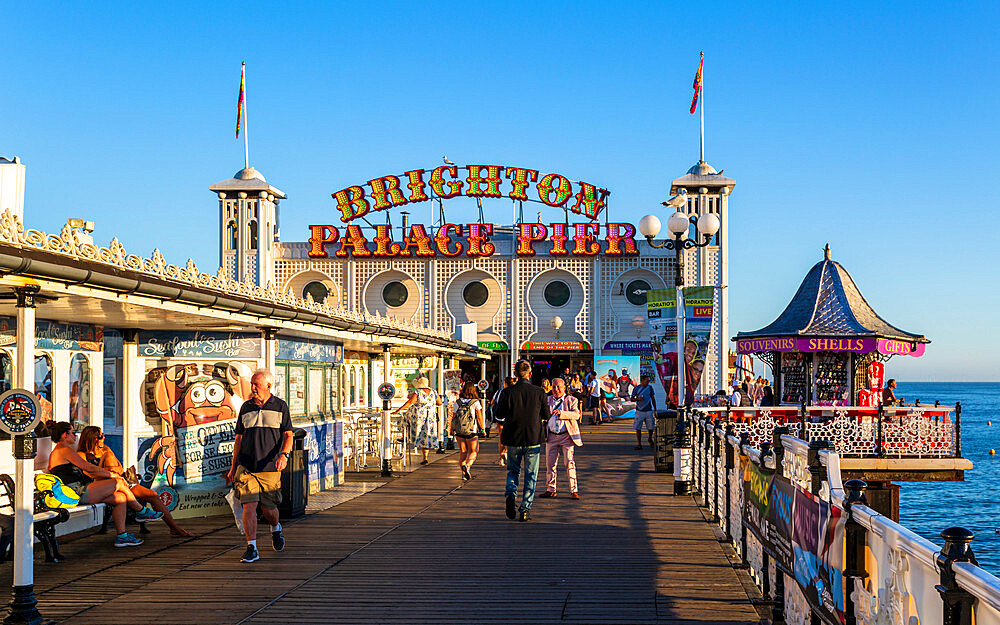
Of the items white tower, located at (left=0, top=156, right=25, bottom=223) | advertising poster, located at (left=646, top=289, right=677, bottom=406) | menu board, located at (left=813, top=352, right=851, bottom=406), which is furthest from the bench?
menu board, located at (left=813, top=352, right=851, bottom=406)

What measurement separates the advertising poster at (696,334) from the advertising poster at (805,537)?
38.3ft

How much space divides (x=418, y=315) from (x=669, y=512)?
105ft

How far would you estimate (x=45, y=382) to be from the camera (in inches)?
391

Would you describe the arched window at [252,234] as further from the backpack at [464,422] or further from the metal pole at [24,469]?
the metal pole at [24,469]

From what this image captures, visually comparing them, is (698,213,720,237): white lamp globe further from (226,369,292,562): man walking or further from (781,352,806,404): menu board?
(226,369,292,562): man walking

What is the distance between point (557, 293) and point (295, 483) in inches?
1275

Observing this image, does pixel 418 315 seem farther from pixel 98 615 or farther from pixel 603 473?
pixel 98 615

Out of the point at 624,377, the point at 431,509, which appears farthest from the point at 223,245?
the point at 431,509

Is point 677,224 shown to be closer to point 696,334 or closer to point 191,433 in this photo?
point 696,334

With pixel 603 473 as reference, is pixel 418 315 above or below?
above

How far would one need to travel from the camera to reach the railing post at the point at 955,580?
9.64 ft

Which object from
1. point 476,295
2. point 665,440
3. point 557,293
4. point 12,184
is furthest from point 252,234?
point 12,184

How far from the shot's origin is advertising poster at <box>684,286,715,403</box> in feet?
61.1

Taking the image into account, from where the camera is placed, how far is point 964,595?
9.66 ft
